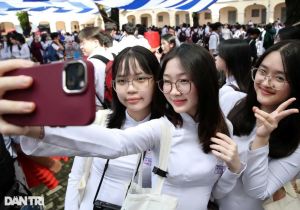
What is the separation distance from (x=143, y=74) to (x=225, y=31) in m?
11.6

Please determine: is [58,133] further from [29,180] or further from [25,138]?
[29,180]

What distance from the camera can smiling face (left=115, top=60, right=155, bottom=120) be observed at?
1.56 metres

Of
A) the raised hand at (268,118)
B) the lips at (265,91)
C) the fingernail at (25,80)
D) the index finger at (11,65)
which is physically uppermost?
the index finger at (11,65)

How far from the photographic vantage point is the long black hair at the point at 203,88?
4.25 feet

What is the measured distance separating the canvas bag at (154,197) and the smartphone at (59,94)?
699mm

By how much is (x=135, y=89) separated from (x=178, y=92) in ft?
1.04

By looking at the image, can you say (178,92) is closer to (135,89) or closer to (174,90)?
(174,90)

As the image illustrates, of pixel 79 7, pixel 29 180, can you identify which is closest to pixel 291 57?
pixel 29 180

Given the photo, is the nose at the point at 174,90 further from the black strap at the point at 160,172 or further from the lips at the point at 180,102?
the black strap at the point at 160,172

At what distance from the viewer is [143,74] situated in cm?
158

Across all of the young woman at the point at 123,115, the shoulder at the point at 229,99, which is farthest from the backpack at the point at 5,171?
Answer: the shoulder at the point at 229,99

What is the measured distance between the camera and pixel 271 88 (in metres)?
1.46

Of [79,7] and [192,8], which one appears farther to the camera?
[79,7]

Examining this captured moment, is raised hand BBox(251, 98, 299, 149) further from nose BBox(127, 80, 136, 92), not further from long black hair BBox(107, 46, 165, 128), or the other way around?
nose BBox(127, 80, 136, 92)
